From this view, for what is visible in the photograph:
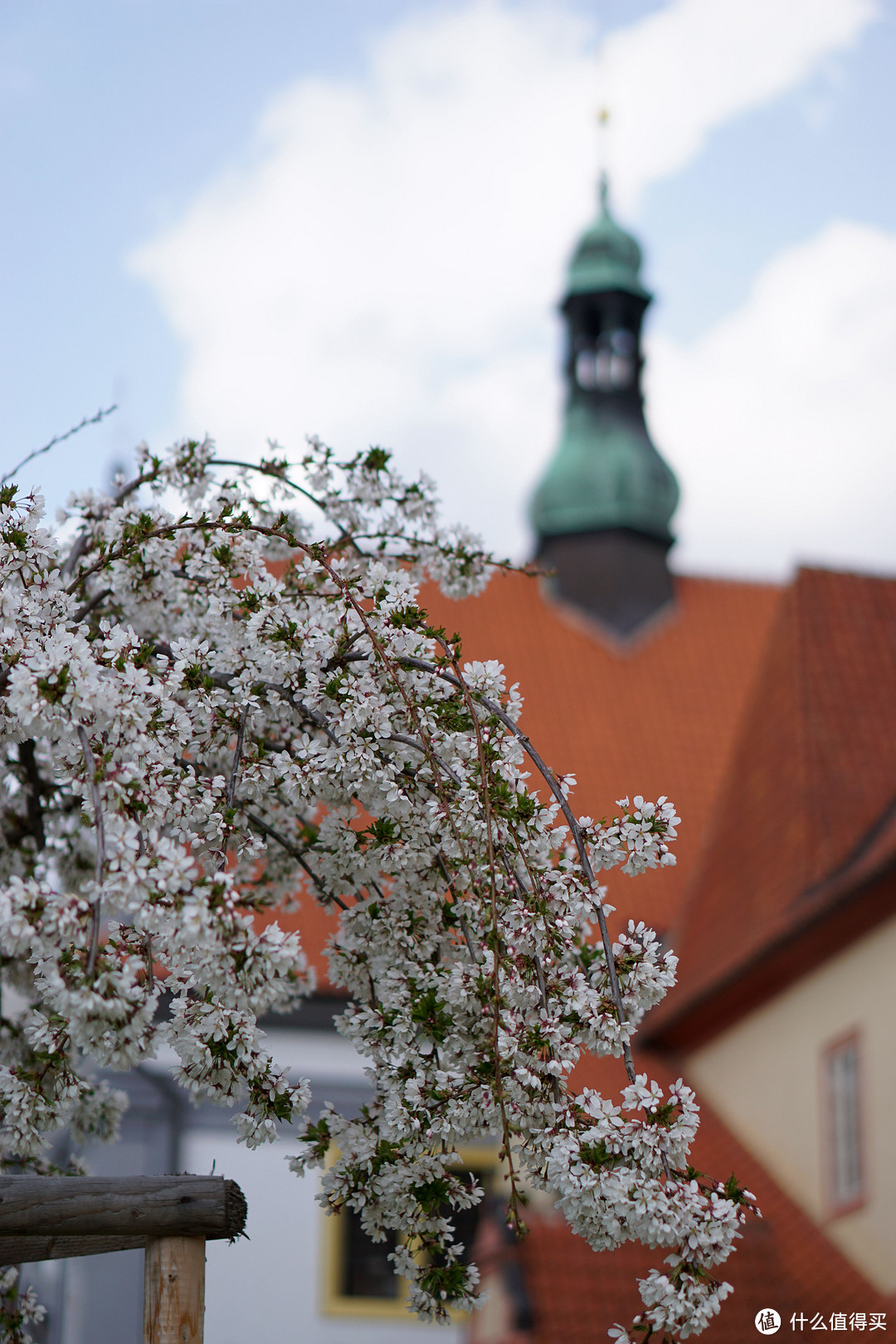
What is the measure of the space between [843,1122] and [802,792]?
241 centimetres

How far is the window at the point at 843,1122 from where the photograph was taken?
10.5m

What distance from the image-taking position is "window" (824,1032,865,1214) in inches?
415

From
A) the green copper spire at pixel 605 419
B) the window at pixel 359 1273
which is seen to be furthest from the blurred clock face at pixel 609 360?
the window at pixel 359 1273

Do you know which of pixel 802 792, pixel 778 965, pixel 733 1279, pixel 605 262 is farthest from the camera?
pixel 605 262

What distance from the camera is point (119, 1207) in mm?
3096

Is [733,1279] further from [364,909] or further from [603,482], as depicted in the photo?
[603,482]

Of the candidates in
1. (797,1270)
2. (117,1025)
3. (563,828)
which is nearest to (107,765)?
(117,1025)

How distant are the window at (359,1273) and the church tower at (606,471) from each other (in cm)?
765

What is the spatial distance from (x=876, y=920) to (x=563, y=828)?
7352 millimetres

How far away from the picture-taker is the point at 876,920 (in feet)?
33.3

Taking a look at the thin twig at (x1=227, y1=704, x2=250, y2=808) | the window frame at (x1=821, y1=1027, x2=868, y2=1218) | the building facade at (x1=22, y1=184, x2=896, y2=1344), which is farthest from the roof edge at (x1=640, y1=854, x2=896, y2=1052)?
the thin twig at (x1=227, y1=704, x2=250, y2=808)

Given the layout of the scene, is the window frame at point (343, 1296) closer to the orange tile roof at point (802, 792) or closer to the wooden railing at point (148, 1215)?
the orange tile roof at point (802, 792)

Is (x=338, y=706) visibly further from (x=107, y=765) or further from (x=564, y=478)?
(x=564, y=478)

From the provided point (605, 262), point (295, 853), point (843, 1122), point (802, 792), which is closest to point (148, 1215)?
point (295, 853)
